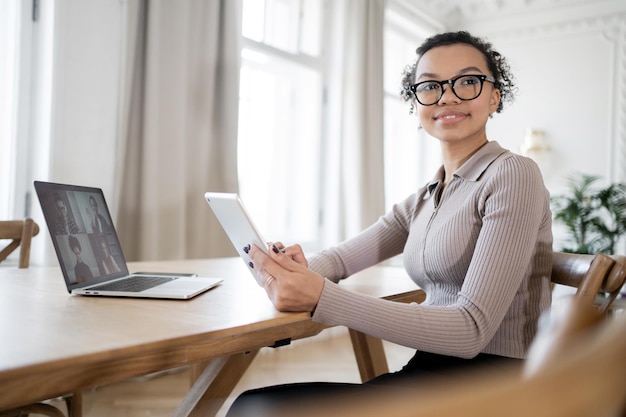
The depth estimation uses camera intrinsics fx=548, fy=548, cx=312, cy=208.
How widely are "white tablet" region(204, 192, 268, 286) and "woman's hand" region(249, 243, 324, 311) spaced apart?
3 centimetres

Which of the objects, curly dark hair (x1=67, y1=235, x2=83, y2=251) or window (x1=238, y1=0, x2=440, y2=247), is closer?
curly dark hair (x1=67, y1=235, x2=83, y2=251)

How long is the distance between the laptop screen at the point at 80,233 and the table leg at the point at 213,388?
33 cm

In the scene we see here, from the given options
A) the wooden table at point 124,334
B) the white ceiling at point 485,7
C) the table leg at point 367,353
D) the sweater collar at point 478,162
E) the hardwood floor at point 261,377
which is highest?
the white ceiling at point 485,7

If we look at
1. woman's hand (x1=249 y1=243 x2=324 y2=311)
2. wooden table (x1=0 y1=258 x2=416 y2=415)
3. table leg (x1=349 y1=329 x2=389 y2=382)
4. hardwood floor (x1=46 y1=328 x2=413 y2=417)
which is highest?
woman's hand (x1=249 y1=243 x2=324 y2=311)

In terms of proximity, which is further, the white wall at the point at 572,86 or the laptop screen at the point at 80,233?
the white wall at the point at 572,86

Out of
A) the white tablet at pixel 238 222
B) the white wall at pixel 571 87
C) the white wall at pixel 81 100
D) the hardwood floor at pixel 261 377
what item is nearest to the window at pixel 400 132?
the white wall at pixel 571 87

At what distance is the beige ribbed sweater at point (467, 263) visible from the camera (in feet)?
3.28

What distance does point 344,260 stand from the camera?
1.52 metres

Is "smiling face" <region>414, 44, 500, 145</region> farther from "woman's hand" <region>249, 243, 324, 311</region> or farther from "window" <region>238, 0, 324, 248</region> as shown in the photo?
"window" <region>238, 0, 324, 248</region>

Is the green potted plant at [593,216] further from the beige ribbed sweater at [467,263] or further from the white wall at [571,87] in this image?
the beige ribbed sweater at [467,263]

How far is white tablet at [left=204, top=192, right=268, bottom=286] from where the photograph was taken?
1049mm

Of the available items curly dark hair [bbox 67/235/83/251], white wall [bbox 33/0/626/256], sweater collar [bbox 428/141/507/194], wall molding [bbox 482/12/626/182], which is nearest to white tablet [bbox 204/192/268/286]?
curly dark hair [bbox 67/235/83/251]

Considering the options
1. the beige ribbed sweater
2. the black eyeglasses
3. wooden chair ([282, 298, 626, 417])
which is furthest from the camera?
the black eyeglasses

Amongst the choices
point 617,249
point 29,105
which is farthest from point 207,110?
point 617,249
